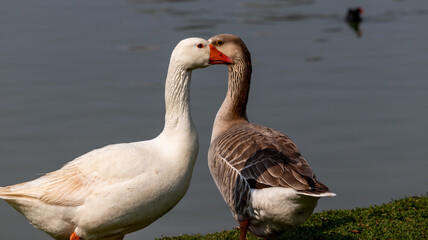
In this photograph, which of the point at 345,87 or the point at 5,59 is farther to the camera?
the point at 5,59

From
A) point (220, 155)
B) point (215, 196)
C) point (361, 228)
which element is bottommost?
point (215, 196)

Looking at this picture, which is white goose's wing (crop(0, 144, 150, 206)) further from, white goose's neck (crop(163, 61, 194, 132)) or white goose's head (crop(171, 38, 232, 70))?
white goose's head (crop(171, 38, 232, 70))

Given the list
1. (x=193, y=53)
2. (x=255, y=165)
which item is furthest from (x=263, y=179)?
(x=193, y=53)

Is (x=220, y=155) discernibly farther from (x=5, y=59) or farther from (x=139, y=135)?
(x=5, y=59)

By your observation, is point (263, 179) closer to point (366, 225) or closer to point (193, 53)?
point (193, 53)

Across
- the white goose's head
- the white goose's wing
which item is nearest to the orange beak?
the white goose's head

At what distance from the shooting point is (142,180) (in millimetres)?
6160

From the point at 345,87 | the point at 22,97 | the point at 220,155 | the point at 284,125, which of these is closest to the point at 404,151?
the point at 284,125

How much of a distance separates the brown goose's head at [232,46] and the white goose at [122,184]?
2310 mm

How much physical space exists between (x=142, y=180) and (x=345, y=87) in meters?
10.7

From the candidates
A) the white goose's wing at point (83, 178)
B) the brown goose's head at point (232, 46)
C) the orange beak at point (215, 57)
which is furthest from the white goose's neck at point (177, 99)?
the brown goose's head at point (232, 46)

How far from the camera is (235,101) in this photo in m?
8.88

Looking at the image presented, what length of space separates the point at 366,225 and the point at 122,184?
3.54 m

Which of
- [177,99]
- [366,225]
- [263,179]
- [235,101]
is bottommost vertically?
[366,225]
